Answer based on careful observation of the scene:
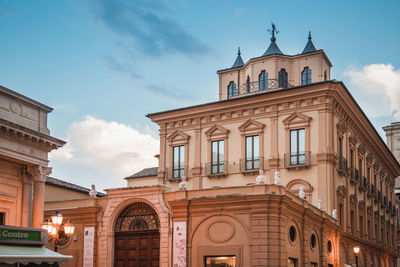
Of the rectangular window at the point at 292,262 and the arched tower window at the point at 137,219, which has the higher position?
the arched tower window at the point at 137,219

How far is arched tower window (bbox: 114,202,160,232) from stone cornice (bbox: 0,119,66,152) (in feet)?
17.0

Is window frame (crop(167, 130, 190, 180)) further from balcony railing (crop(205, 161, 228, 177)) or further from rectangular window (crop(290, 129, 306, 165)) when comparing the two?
rectangular window (crop(290, 129, 306, 165))

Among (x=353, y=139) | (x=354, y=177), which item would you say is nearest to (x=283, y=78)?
(x=353, y=139)

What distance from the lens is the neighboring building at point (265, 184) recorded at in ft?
94.8

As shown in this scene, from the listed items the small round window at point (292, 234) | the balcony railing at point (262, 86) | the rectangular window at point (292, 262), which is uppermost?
the balcony railing at point (262, 86)

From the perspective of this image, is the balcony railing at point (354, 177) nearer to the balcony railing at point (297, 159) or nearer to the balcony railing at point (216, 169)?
the balcony railing at point (297, 159)

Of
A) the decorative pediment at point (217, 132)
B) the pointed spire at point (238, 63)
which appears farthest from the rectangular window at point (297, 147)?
the pointed spire at point (238, 63)

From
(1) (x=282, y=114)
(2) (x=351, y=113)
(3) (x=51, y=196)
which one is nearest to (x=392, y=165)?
(2) (x=351, y=113)

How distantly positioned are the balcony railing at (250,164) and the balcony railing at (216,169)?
1330 mm

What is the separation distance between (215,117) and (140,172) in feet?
46.6

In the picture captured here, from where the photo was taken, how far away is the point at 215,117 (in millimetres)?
43469

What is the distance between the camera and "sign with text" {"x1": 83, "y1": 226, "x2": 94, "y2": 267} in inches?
1264

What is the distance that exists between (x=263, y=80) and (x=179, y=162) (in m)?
9.27

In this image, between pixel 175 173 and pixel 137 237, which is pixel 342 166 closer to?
pixel 175 173
